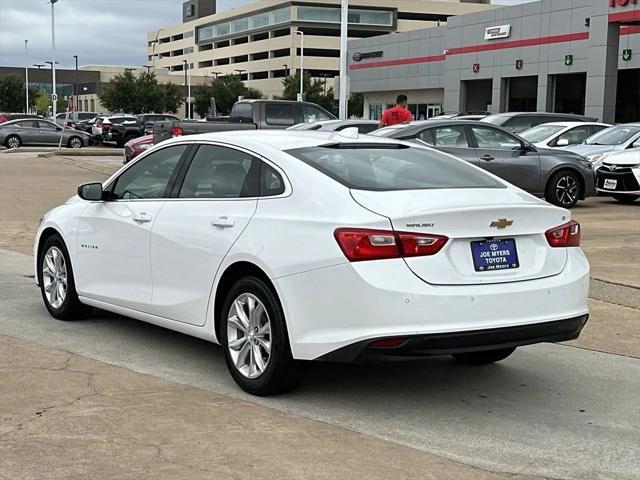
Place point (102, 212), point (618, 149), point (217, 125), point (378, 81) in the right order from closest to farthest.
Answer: point (102, 212) → point (618, 149) → point (217, 125) → point (378, 81)

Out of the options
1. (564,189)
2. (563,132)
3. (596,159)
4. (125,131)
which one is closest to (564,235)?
(564,189)

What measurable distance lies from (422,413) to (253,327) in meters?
1.12

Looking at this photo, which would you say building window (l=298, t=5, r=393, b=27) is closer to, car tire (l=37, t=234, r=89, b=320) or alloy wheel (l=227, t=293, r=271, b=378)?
car tire (l=37, t=234, r=89, b=320)

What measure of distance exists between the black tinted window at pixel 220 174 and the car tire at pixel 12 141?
115 ft

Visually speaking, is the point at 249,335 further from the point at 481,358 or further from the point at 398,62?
the point at 398,62

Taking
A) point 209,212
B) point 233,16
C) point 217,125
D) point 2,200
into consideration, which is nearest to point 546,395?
point 209,212

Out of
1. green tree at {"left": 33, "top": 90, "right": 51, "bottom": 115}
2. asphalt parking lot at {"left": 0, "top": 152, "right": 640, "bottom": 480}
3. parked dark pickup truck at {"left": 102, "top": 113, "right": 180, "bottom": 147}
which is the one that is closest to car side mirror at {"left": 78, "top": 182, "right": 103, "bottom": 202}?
asphalt parking lot at {"left": 0, "top": 152, "right": 640, "bottom": 480}

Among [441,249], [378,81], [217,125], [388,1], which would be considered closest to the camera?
[441,249]

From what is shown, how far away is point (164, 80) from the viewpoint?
127438 millimetres

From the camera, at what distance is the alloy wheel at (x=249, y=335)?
17.1 ft

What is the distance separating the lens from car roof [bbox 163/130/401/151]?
224 inches

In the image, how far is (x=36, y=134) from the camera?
128 ft

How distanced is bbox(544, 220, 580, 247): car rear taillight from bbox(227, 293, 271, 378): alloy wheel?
5.78ft

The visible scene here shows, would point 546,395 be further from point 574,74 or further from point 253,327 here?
point 574,74
